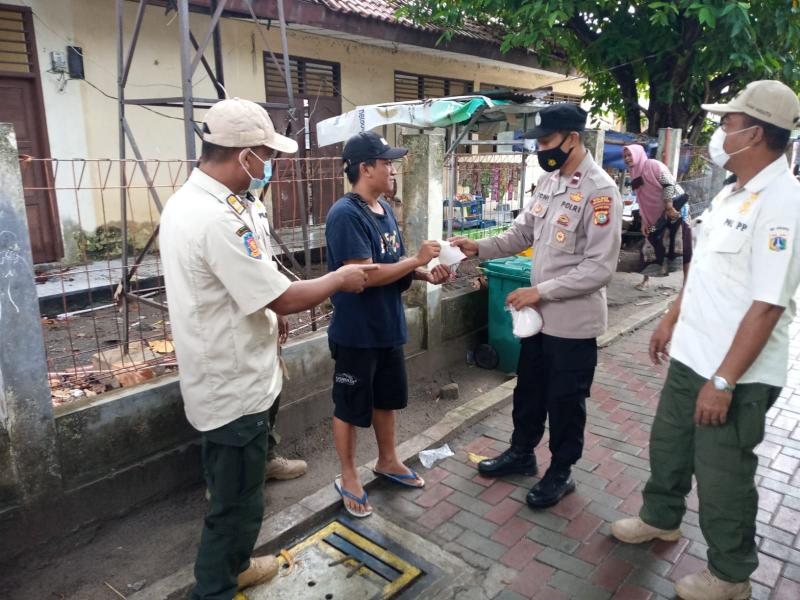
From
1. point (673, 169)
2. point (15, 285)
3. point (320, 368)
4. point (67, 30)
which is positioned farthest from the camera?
point (673, 169)

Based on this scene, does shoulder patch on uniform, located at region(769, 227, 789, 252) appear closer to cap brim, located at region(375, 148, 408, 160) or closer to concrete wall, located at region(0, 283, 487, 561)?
cap brim, located at region(375, 148, 408, 160)

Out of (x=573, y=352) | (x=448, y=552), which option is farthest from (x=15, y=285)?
(x=573, y=352)

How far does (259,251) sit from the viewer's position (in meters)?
2.19

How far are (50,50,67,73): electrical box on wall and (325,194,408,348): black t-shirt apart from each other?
237 inches

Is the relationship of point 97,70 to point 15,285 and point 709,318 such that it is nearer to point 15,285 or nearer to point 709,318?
point 15,285

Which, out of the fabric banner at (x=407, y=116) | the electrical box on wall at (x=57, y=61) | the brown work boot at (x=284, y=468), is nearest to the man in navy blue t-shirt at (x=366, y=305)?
the brown work boot at (x=284, y=468)

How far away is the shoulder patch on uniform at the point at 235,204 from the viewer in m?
2.17

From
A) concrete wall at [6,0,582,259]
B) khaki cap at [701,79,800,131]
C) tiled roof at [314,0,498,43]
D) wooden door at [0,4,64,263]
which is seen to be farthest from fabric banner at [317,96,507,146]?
khaki cap at [701,79,800,131]

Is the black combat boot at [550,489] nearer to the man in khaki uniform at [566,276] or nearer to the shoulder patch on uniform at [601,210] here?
the man in khaki uniform at [566,276]

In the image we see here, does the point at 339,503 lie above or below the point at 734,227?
below

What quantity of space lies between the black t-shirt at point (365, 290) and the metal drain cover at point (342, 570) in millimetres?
988

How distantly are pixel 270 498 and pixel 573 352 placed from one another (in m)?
1.88

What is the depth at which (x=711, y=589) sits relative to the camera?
2469 mm

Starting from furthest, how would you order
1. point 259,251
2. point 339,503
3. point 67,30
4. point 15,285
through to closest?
point 67,30
point 339,503
point 15,285
point 259,251
